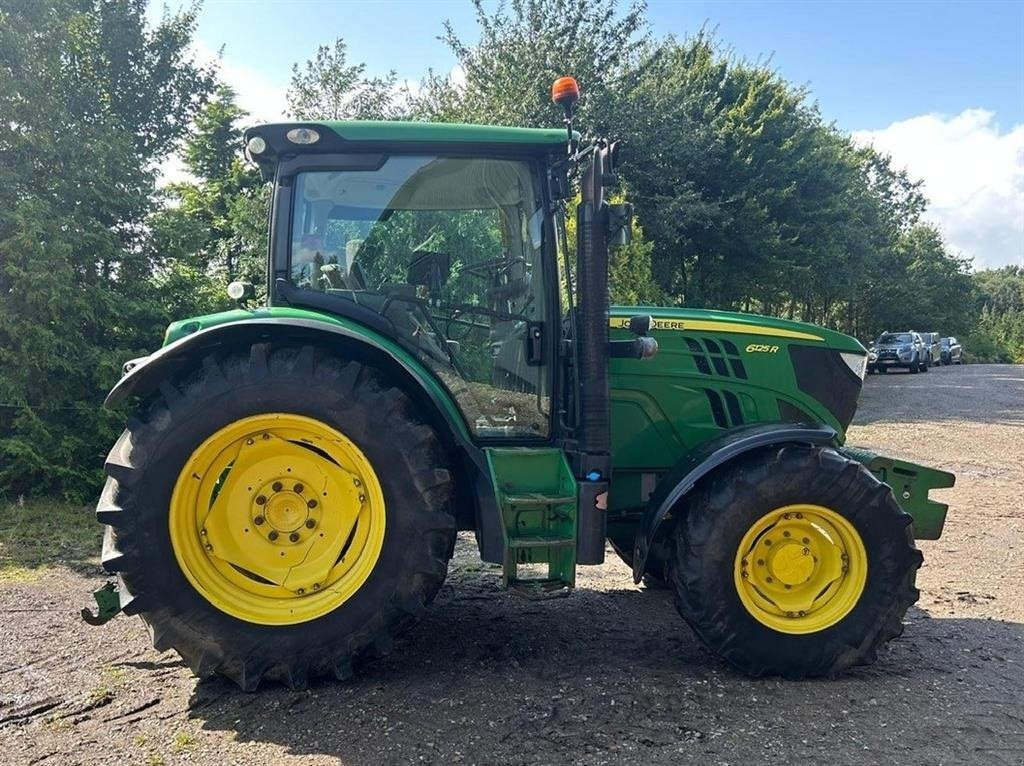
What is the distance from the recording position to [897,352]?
103ft

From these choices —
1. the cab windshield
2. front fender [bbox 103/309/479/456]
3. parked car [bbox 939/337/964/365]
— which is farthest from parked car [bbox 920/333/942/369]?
front fender [bbox 103/309/479/456]

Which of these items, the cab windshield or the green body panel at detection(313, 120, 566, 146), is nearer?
the green body panel at detection(313, 120, 566, 146)

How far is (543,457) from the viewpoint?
3711mm

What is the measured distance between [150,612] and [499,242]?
2.26 m

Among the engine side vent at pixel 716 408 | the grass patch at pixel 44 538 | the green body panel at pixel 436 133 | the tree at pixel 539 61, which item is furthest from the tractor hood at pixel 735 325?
the tree at pixel 539 61

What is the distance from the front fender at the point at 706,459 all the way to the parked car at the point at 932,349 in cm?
3386

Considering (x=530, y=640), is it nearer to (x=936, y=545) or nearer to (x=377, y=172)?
(x=377, y=172)

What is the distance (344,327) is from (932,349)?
131 feet

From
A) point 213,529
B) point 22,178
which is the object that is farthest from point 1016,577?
point 22,178

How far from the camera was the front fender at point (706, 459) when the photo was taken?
140 inches

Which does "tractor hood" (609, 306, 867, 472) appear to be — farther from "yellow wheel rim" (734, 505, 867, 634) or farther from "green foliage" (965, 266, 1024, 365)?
"green foliage" (965, 266, 1024, 365)

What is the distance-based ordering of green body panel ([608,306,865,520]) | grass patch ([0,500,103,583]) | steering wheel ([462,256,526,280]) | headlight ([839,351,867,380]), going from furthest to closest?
1. grass patch ([0,500,103,583])
2. headlight ([839,351,867,380])
3. green body panel ([608,306,865,520])
4. steering wheel ([462,256,526,280])

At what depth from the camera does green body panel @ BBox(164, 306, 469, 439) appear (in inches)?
134

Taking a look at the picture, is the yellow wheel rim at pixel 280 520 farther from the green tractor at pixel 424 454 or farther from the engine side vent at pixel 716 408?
the engine side vent at pixel 716 408
